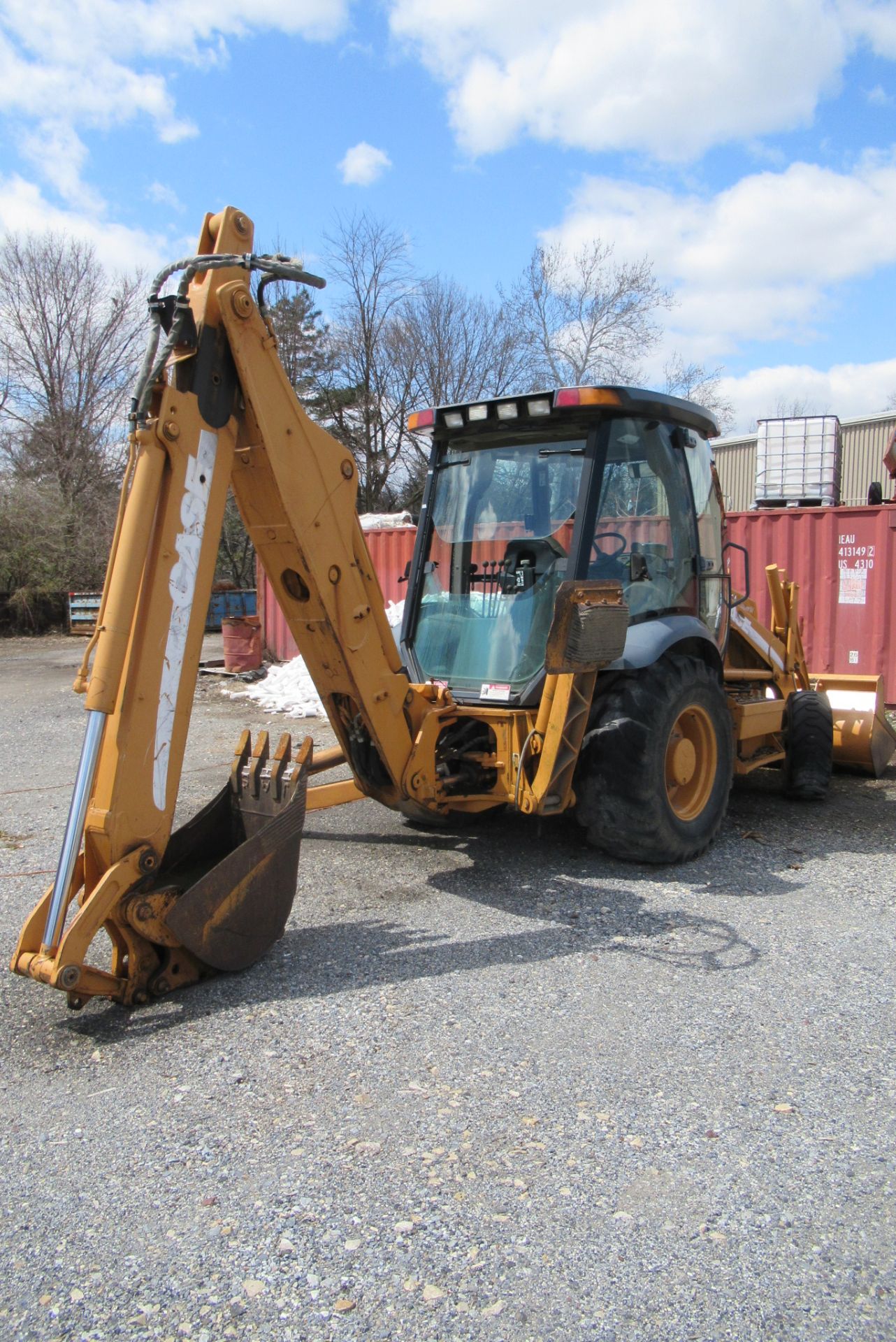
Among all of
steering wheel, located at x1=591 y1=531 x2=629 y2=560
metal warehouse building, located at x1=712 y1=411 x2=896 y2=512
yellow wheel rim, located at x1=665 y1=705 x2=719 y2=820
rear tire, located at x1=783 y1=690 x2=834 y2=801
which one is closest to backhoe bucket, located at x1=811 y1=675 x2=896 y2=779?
rear tire, located at x1=783 y1=690 x2=834 y2=801

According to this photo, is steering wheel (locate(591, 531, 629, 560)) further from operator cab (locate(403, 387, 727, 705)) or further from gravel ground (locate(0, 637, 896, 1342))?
gravel ground (locate(0, 637, 896, 1342))

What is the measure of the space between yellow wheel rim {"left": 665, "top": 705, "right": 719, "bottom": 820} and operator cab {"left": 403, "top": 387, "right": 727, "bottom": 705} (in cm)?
63

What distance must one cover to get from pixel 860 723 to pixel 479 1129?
5.75 m

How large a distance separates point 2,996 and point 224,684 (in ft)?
33.5

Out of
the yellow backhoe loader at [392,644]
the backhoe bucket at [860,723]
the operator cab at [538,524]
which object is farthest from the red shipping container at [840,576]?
the operator cab at [538,524]

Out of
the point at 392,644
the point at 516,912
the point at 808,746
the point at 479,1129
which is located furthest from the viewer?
the point at 808,746

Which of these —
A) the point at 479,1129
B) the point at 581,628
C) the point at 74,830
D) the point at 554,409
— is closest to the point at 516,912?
the point at 581,628

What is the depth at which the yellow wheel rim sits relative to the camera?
216 inches

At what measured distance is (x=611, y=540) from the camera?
213 inches

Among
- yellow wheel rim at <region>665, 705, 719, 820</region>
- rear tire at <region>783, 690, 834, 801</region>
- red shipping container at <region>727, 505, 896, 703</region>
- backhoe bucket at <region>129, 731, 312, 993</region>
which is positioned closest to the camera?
backhoe bucket at <region>129, 731, 312, 993</region>

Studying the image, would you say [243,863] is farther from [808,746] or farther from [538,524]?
[808,746]

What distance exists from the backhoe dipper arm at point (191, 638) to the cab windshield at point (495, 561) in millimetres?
1005

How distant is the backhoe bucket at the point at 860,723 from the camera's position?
25.2 ft

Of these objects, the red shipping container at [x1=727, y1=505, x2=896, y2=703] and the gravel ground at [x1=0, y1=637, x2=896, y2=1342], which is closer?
the gravel ground at [x1=0, y1=637, x2=896, y2=1342]
